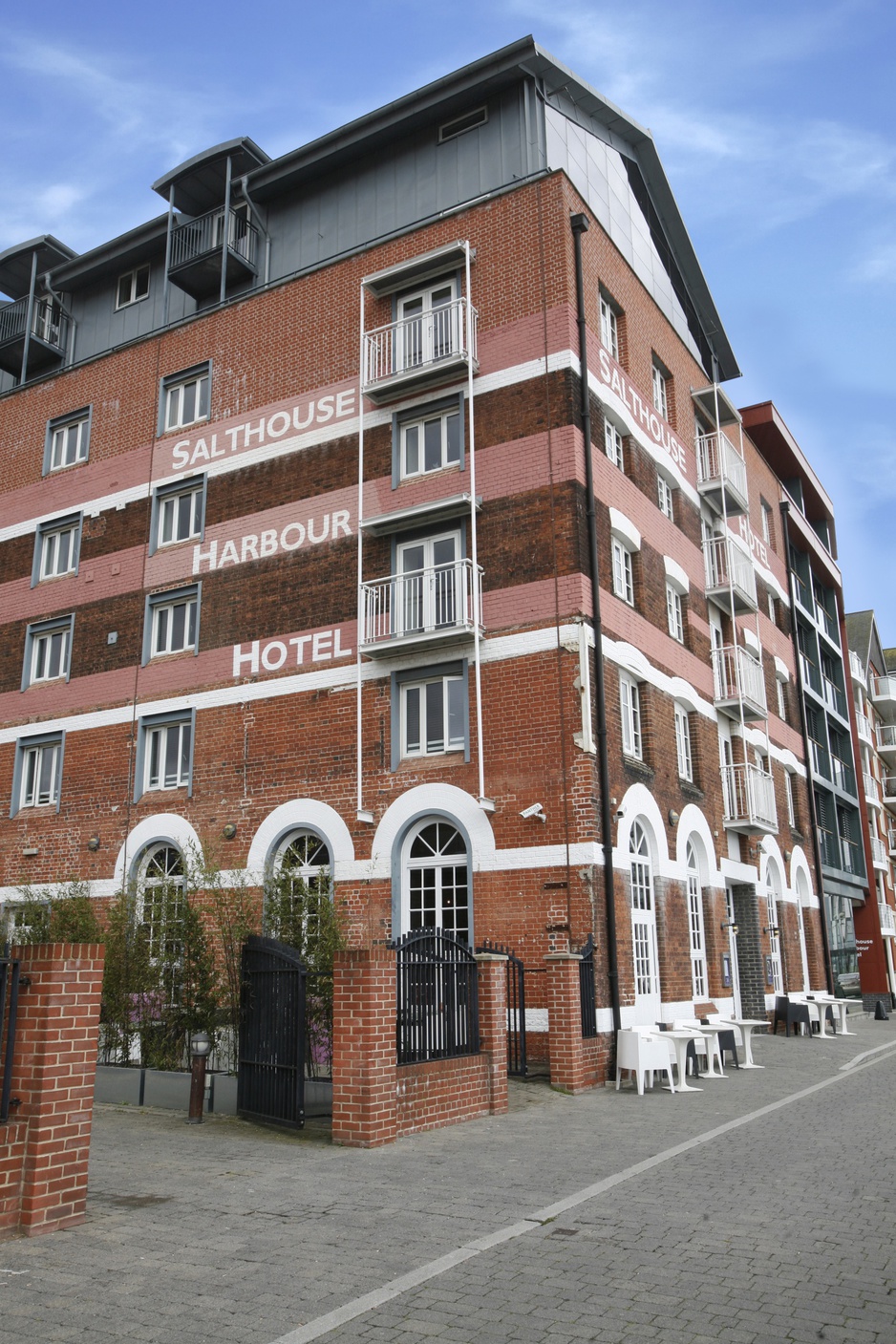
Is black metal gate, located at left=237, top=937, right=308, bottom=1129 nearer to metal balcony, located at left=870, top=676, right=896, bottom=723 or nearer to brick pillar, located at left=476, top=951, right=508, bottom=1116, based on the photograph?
brick pillar, located at left=476, top=951, right=508, bottom=1116

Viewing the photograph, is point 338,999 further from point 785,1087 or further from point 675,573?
point 675,573

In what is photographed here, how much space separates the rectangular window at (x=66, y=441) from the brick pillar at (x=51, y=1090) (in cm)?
1956

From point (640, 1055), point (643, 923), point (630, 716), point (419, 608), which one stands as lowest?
point (640, 1055)

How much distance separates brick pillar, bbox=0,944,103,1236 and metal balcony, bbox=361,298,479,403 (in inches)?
539

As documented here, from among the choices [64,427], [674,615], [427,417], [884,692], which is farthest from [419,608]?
Answer: [884,692]

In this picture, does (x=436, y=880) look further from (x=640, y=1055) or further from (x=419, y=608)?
(x=640, y=1055)

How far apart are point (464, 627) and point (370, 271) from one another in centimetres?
799

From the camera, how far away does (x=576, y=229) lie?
62.3 ft

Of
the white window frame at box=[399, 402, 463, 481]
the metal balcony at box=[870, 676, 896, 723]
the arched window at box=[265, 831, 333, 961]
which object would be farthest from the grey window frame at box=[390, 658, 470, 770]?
the metal balcony at box=[870, 676, 896, 723]

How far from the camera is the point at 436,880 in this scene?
17.5 m

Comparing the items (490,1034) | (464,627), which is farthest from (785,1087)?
(464,627)

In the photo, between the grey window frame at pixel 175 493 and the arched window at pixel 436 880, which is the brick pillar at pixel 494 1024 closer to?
the arched window at pixel 436 880

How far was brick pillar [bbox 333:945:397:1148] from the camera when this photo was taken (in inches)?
385

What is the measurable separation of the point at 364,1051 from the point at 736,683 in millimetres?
16095
